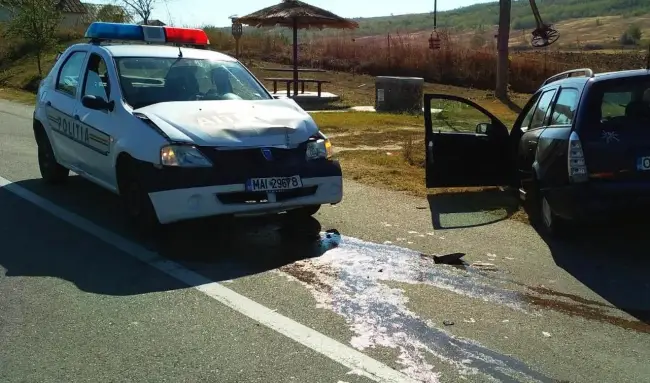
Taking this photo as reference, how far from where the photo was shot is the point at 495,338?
4461mm

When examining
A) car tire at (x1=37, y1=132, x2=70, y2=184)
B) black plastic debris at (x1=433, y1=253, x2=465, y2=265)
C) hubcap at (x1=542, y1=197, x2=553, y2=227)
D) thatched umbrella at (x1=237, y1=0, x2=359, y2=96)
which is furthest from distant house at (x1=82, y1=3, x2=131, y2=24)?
black plastic debris at (x1=433, y1=253, x2=465, y2=265)

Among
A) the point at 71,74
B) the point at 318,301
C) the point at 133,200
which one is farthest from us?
the point at 71,74

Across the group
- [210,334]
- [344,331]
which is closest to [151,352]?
[210,334]

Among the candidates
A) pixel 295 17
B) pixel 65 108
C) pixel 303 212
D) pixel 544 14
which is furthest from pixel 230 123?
pixel 544 14

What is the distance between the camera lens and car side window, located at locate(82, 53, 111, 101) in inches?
283

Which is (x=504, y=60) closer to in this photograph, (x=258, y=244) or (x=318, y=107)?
(x=318, y=107)

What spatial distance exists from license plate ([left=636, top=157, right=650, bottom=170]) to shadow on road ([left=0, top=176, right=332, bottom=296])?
2702 mm

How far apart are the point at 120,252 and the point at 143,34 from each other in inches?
119

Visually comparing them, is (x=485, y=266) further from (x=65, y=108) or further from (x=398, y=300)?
(x=65, y=108)

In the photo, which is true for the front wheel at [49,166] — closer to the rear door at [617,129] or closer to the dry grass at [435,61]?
the rear door at [617,129]

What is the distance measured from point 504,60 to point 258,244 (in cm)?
1567

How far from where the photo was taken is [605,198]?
19.6ft

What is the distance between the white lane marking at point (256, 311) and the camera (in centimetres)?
400

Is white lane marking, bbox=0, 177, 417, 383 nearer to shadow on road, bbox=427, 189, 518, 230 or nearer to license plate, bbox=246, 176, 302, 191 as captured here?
license plate, bbox=246, 176, 302, 191
